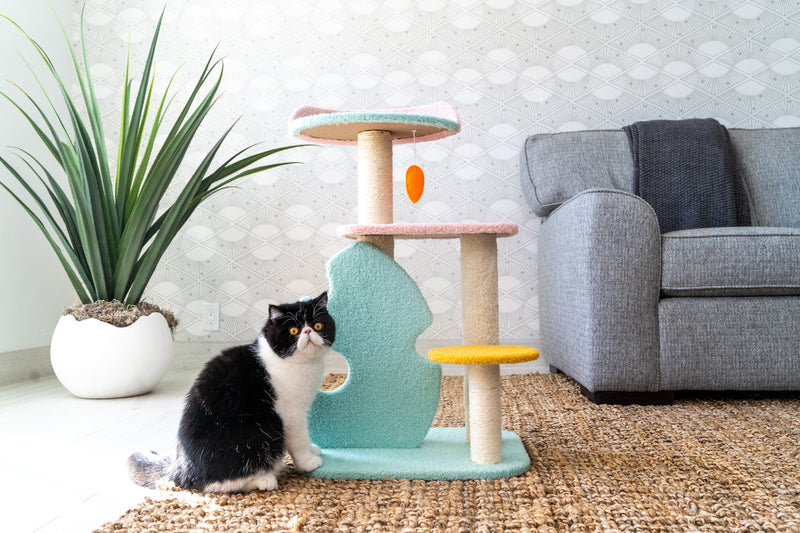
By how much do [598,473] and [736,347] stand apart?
847mm

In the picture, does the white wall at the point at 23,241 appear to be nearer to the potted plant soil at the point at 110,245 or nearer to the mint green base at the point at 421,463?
the potted plant soil at the point at 110,245

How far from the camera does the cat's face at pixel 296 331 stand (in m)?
1.09

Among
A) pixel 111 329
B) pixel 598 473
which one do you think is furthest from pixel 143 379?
pixel 598 473

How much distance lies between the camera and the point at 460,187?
254 centimetres

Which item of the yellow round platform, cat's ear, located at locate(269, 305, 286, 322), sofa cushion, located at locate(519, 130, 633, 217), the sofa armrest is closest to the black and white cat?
cat's ear, located at locate(269, 305, 286, 322)

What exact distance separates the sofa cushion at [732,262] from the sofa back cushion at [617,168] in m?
0.53

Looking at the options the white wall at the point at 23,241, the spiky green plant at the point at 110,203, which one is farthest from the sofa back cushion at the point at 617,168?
the white wall at the point at 23,241

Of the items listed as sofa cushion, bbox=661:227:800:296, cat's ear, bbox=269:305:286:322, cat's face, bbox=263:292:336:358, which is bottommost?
cat's face, bbox=263:292:336:358

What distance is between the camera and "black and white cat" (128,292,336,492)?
1.00 meters

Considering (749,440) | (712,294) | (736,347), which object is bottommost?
(749,440)

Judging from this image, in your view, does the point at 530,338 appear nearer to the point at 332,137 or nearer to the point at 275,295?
the point at 275,295

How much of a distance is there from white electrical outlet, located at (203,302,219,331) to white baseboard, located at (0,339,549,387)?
0.07 metres

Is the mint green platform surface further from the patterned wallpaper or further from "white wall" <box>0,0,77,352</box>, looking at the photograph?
"white wall" <box>0,0,77,352</box>

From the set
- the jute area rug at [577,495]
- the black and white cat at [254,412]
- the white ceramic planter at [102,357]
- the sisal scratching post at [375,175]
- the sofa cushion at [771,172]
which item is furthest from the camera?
the sofa cushion at [771,172]
